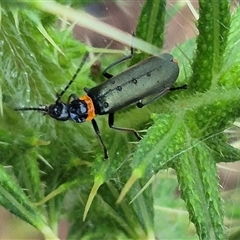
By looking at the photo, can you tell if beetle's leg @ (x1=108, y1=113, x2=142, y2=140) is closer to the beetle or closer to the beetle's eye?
the beetle

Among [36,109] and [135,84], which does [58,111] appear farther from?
[135,84]

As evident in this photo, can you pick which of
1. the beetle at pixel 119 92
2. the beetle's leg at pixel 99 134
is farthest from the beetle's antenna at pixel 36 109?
the beetle's leg at pixel 99 134

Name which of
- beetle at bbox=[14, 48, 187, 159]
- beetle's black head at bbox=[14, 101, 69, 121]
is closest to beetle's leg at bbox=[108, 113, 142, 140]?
beetle at bbox=[14, 48, 187, 159]

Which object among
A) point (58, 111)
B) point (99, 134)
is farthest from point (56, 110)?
point (99, 134)

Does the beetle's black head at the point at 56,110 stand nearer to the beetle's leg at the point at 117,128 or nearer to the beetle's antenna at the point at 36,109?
the beetle's antenna at the point at 36,109

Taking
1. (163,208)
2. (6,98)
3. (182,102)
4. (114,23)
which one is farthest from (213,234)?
(114,23)

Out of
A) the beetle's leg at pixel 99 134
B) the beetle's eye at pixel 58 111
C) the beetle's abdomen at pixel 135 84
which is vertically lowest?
the beetle's leg at pixel 99 134

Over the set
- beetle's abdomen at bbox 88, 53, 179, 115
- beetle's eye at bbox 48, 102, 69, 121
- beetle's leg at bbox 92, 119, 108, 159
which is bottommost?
beetle's leg at bbox 92, 119, 108, 159

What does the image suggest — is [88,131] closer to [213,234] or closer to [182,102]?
[182,102]
